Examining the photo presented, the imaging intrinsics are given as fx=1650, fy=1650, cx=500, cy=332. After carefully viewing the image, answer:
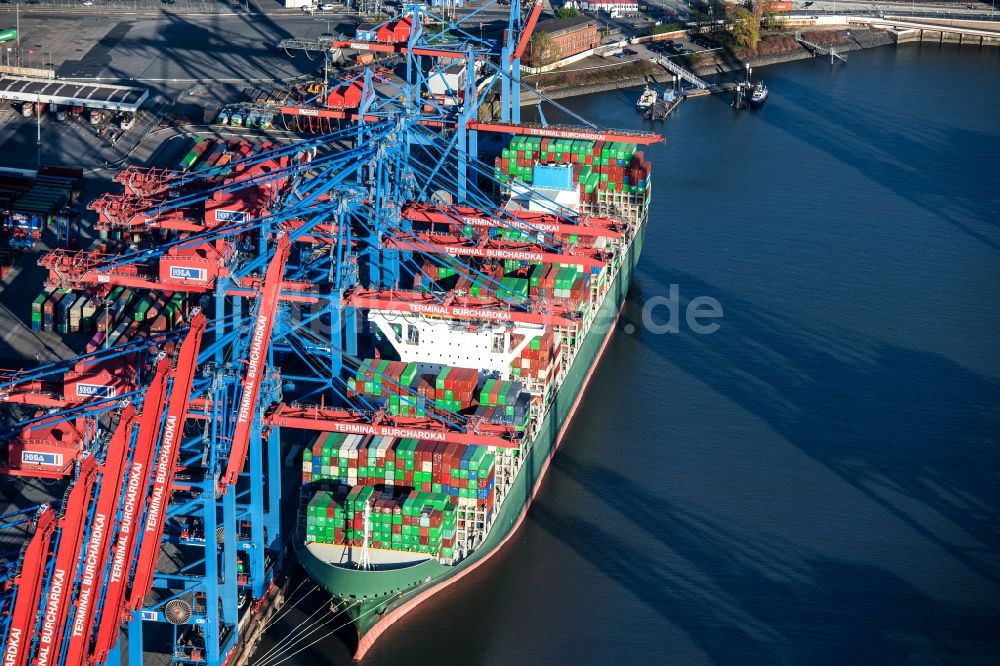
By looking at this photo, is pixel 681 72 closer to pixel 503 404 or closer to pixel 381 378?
pixel 503 404

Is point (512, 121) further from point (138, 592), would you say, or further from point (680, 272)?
point (138, 592)

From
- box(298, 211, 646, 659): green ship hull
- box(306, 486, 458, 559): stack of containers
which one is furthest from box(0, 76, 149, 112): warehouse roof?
box(306, 486, 458, 559): stack of containers

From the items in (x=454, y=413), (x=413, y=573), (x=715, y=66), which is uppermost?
(x=454, y=413)

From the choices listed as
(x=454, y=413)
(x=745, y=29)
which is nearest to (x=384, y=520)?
(x=454, y=413)

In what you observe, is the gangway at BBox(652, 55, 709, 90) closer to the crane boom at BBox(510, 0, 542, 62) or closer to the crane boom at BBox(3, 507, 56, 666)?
the crane boom at BBox(510, 0, 542, 62)

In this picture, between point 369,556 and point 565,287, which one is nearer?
point 369,556

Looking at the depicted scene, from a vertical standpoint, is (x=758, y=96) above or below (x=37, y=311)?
above

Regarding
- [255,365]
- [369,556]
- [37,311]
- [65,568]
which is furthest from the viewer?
[37,311]

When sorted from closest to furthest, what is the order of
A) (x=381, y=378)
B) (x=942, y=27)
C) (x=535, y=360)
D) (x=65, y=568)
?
(x=65, y=568), (x=381, y=378), (x=535, y=360), (x=942, y=27)
